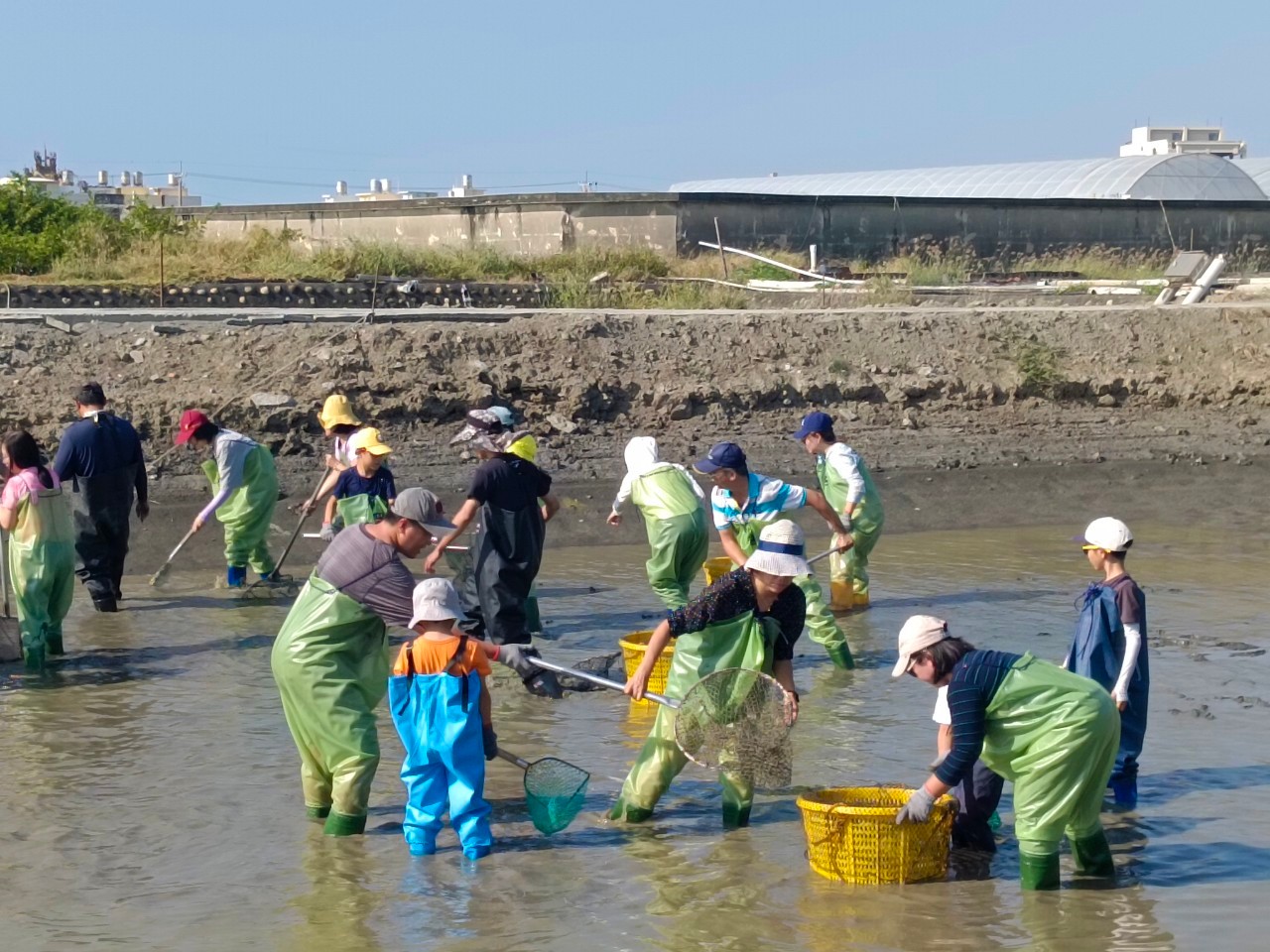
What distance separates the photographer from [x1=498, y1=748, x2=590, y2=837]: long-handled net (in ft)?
22.4

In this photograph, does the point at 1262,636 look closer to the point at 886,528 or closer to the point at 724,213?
the point at 886,528

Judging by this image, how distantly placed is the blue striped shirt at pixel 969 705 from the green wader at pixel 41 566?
6028 millimetres

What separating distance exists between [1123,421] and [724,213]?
12742 mm

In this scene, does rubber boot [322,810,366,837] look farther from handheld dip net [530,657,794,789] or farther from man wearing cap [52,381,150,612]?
man wearing cap [52,381,150,612]

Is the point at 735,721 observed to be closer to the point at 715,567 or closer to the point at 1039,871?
the point at 1039,871

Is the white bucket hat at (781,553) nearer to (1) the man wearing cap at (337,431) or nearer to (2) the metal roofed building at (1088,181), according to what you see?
(1) the man wearing cap at (337,431)

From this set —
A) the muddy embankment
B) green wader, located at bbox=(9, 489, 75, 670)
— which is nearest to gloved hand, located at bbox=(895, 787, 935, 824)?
green wader, located at bbox=(9, 489, 75, 670)

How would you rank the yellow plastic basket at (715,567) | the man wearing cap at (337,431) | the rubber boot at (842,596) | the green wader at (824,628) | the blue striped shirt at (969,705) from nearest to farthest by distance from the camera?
the blue striped shirt at (969,705)
the green wader at (824,628)
the yellow plastic basket at (715,567)
the man wearing cap at (337,431)
the rubber boot at (842,596)

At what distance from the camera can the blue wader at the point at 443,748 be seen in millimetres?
6297

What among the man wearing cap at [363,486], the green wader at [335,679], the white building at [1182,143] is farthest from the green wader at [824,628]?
the white building at [1182,143]

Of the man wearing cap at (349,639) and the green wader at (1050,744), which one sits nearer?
the green wader at (1050,744)

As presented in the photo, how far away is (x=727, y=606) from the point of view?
648cm

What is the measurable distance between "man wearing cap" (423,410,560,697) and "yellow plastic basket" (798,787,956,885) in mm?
3268

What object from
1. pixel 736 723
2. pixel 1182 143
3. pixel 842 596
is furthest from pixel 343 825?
pixel 1182 143
